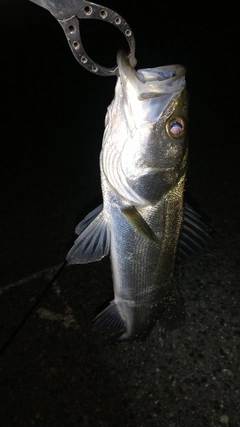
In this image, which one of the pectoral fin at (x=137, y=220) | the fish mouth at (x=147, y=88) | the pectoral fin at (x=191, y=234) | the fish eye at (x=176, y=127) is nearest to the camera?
the fish mouth at (x=147, y=88)

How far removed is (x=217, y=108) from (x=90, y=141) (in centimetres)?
195

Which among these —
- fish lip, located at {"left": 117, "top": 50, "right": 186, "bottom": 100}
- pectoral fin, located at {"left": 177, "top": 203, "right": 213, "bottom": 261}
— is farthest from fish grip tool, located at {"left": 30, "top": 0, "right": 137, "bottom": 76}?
pectoral fin, located at {"left": 177, "top": 203, "right": 213, "bottom": 261}

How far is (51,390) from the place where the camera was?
7.52 feet

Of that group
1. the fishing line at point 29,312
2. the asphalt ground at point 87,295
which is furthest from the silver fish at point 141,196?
the fishing line at point 29,312

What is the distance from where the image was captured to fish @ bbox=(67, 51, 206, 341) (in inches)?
53.6

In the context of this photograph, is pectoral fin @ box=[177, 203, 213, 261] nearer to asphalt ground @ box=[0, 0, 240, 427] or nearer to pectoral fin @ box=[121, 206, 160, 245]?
pectoral fin @ box=[121, 206, 160, 245]

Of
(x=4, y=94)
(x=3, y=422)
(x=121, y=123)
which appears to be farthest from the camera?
(x=4, y=94)

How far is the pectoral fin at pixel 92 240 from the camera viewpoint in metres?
1.69

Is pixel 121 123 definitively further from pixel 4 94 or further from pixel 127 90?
pixel 4 94

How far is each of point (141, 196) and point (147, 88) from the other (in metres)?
0.44

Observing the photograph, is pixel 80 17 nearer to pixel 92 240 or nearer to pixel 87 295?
pixel 92 240

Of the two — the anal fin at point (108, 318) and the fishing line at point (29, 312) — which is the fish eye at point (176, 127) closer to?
the anal fin at point (108, 318)

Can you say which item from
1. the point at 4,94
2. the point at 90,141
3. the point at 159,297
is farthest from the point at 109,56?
the point at 159,297

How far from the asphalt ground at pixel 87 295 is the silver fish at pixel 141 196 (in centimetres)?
56
